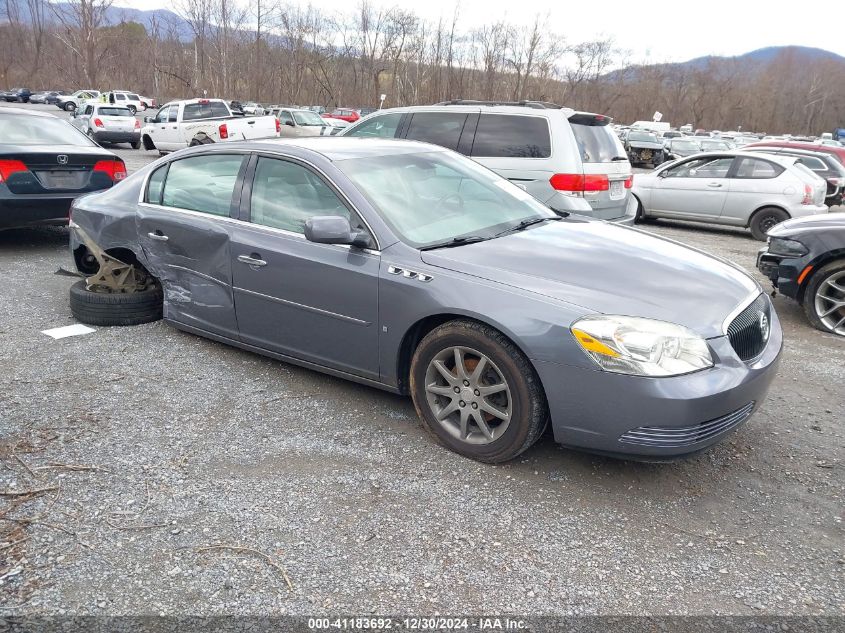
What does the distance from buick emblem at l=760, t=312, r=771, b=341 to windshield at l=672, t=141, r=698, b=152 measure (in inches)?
1045

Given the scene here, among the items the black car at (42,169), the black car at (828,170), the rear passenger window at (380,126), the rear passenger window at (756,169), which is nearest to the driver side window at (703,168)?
the rear passenger window at (756,169)

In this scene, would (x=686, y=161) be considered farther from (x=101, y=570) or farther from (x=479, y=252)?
(x=101, y=570)

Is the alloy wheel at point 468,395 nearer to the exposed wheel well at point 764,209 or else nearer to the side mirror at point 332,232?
the side mirror at point 332,232

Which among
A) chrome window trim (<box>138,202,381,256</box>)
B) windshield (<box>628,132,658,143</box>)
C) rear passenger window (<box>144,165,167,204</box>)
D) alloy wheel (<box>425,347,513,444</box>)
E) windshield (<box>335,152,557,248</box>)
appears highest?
windshield (<box>628,132,658,143</box>)

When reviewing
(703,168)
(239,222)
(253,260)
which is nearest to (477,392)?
(253,260)

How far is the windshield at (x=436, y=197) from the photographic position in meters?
3.78

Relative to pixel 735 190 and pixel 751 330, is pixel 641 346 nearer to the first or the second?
pixel 751 330

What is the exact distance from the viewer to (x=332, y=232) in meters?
3.52

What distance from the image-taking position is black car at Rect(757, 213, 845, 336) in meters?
5.68

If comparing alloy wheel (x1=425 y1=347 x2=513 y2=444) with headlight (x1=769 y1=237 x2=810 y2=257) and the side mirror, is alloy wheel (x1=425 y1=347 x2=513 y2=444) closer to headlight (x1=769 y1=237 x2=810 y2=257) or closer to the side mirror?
the side mirror

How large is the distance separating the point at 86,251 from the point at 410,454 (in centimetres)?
368

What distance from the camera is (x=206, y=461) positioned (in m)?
3.32

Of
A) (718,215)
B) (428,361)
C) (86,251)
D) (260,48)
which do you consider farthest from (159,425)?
(260,48)

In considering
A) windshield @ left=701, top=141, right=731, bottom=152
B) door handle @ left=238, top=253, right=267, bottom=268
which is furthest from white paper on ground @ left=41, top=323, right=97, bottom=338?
windshield @ left=701, top=141, right=731, bottom=152
